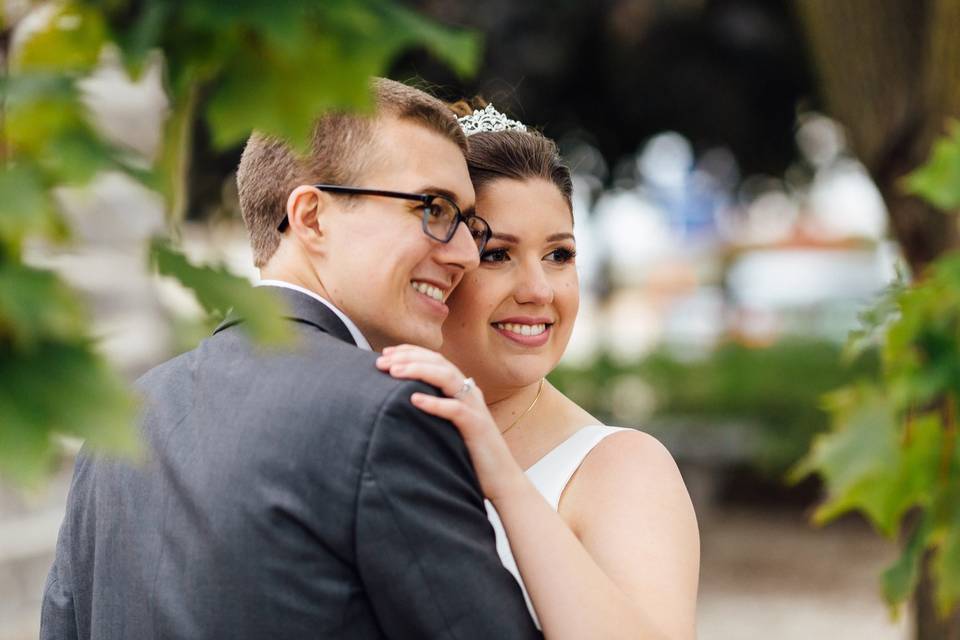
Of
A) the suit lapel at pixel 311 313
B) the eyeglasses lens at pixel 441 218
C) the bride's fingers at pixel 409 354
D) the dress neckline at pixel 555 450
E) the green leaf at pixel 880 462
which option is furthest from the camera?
the green leaf at pixel 880 462

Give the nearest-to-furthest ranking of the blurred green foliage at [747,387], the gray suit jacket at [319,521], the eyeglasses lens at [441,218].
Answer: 1. the gray suit jacket at [319,521]
2. the eyeglasses lens at [441,218]
3. the blurred green foliage at [747,387]

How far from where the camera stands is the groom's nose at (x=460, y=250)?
7.54ft

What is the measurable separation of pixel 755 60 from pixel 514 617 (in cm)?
987

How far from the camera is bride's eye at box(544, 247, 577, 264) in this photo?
2742 mm

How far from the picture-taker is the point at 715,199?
14.3m

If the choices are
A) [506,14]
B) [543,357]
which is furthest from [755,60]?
[543,357]

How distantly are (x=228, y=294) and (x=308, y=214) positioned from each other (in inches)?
45.4

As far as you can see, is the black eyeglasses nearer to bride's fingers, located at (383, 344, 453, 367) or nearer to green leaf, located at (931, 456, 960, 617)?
bride's fingers, located at (383, 344, 453, 367)

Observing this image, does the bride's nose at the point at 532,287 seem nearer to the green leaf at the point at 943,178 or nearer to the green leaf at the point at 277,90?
the green leaf at the point at 943,178

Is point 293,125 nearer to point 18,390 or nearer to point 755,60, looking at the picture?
point 18,390

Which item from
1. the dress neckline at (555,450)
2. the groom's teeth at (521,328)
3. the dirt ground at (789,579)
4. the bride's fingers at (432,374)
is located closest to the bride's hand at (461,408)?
the bride's fingers at (432,374)

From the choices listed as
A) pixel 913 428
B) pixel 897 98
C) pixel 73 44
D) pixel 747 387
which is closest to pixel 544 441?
pixel 913 428

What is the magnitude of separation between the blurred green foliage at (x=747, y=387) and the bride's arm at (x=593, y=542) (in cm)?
833

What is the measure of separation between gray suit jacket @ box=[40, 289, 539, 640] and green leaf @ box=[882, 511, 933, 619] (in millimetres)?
1285
